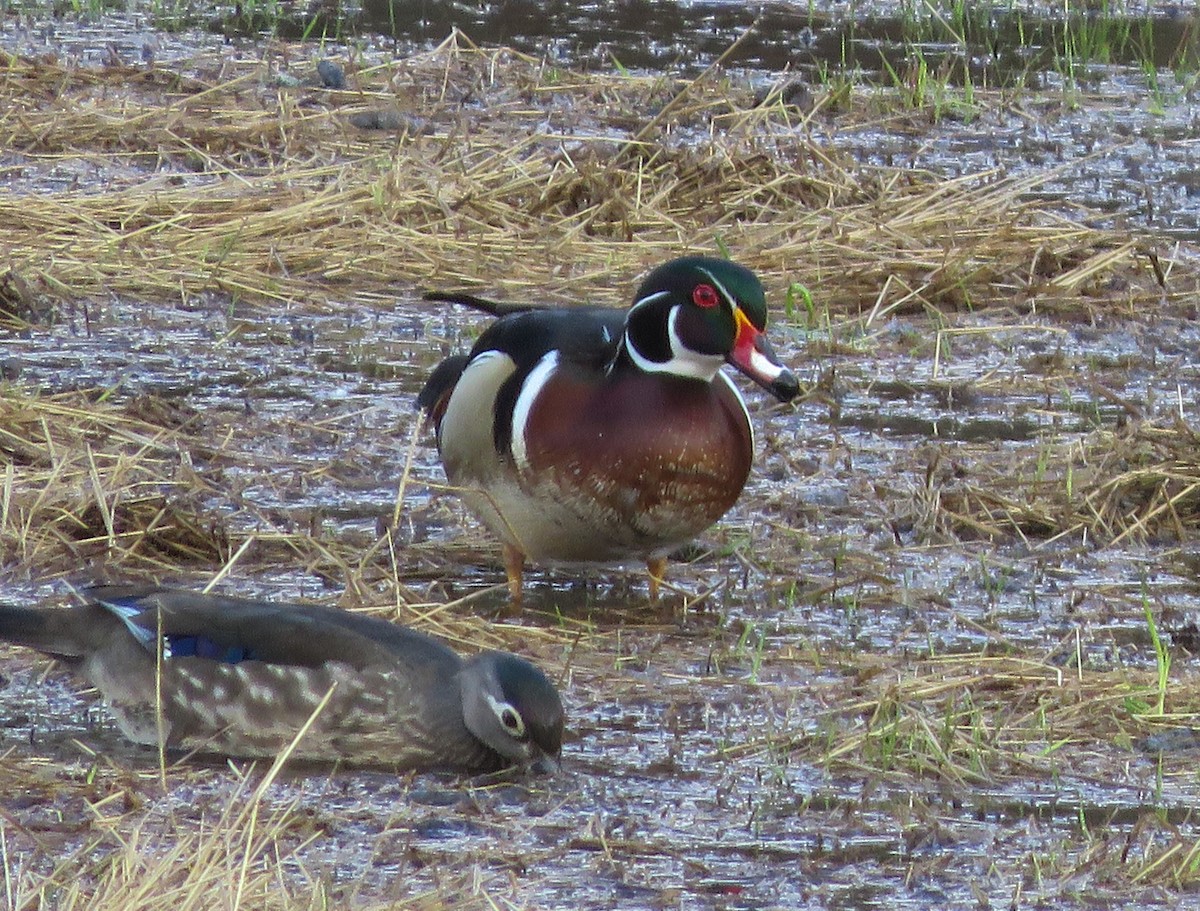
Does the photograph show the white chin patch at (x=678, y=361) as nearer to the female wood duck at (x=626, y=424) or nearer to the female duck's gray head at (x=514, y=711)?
the female wood duck at (x=626, y=424)

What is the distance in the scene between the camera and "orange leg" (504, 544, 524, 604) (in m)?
5.14

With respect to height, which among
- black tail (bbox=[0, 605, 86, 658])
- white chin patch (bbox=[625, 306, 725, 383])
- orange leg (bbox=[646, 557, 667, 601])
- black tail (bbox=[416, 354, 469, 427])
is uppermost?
white chin patch (bbox=[625, 306, 725, 383])

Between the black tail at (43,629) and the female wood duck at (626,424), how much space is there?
1098 mm

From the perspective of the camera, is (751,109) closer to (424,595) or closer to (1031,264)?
(1031,264)

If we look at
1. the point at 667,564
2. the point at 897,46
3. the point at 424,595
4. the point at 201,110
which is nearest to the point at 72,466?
the point at 424,595

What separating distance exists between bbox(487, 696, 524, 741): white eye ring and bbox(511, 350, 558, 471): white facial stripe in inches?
42.4

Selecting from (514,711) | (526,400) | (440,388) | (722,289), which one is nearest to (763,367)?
(722,289)

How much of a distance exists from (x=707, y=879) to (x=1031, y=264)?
440 cm

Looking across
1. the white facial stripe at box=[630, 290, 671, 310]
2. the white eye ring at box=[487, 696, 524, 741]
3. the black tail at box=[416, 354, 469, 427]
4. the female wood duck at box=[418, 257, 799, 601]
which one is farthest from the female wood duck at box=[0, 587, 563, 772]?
the black tail at box=[416, 354, 469, 427]

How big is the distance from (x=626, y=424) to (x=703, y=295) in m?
0.33

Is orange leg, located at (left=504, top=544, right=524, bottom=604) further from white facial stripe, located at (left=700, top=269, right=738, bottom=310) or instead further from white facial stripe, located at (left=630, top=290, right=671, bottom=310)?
white facial stripe, located at (left=700, top=269, right=738, bottom=310)

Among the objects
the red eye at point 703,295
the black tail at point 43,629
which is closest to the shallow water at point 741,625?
the black tail at point 43,629

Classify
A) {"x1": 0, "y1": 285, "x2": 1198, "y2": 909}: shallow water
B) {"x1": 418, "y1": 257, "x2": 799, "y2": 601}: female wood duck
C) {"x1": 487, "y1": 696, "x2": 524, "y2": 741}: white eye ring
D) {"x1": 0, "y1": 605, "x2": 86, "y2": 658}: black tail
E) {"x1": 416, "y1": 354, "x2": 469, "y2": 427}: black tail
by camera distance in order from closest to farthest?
{"x1": 0, "y1": 285, "x2": 1198, "y2": 909}: shallow water
{"x1": 487, "y1": 696, "x2": 524, "y2": 741}: white eye ring
{"x1": 0, "y1": 605, "x2": 86, "y2": 658}: black tail
{"x1": 418, "y1": 257, "x2": 799, "y2": 601}: female wood duck
{"x1": 416, "y1": 354, "x2": 469, "y2": 427}: black tail

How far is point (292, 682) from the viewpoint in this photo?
419 cm
